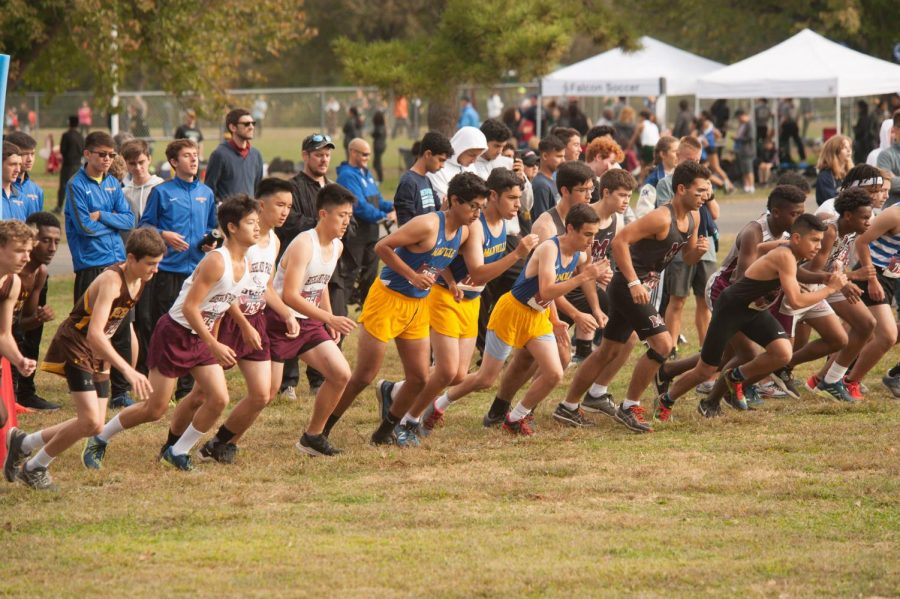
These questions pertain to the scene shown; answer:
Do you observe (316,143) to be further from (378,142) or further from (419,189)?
(378,142)

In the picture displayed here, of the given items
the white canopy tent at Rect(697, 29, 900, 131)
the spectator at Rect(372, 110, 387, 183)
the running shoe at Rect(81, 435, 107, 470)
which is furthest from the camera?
the spectator at Rect(372, 110, 387, 183)

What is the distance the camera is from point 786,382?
10.4m

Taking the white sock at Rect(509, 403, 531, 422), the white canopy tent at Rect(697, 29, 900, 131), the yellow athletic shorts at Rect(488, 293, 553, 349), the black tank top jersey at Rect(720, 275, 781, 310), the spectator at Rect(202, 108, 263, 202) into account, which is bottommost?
the white sock at Rect(509, 403, 531, 422)

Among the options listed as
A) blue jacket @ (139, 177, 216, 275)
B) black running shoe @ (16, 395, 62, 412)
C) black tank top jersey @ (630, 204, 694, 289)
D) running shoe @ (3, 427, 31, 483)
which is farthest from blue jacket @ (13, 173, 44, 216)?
black tank top jersey @ (630, 204, 694, 289)

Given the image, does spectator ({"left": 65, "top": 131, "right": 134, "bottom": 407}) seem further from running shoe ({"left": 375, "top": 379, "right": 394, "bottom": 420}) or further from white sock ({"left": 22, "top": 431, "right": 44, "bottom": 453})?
white sock ({"left": 22, "top": 431, "right": 44, "bottom": 453})

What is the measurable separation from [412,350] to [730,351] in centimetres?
283

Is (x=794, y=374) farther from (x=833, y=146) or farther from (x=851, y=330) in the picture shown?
(x=833, y=146)

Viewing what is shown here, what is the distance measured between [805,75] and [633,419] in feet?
68.8

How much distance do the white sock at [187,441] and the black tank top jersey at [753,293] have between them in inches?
146

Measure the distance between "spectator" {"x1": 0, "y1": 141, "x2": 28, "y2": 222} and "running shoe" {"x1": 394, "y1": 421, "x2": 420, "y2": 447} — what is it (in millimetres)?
3619

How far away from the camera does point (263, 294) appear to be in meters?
7.93

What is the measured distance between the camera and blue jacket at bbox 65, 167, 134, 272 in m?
10.3

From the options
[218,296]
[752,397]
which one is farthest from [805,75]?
[218,296]

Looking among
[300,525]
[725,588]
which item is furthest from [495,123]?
[725,588]
